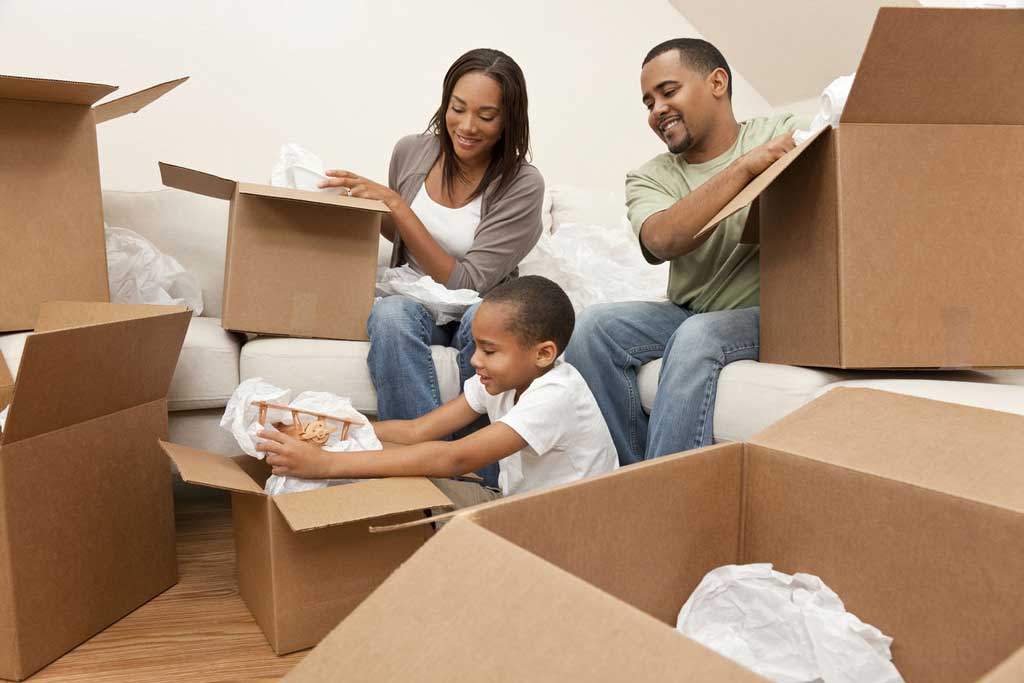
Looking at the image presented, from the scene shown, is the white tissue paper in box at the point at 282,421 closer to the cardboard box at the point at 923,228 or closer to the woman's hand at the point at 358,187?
the woman's hand at the point at 358,187

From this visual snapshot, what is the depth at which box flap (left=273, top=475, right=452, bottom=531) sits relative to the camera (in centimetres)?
96

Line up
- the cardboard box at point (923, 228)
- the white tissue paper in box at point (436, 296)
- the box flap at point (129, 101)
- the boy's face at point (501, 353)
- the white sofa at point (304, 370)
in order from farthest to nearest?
the white tissue paper in box at point (436, 296)
the box flap at point (129, 101)
the boy's face at point (501, 353)
the white sofa at point (304, 370)
the cardboard box at point (923, 228)

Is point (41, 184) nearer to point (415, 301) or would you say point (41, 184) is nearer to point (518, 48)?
point (415, 301)

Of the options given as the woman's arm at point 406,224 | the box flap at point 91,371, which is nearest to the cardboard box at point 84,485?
the box flap at point 91,371

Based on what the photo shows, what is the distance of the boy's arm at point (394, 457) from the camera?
3.70 feet

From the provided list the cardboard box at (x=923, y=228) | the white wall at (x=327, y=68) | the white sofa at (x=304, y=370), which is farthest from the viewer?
the white wall at (x=327, y=68)

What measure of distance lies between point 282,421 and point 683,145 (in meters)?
0.92

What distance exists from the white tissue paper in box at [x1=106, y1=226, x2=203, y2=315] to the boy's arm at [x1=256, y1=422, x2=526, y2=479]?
2.35ft

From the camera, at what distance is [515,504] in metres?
0.46

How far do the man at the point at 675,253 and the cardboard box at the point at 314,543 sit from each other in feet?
1.63

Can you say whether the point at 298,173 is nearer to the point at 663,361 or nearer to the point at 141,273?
the point at 141,273

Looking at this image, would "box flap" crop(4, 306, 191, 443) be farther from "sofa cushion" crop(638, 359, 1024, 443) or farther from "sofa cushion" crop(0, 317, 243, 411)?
"sofa cushion" crop(638, 359, 1024, 443)

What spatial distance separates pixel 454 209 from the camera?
1.86 metres

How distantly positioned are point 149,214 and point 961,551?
187 centimetres
